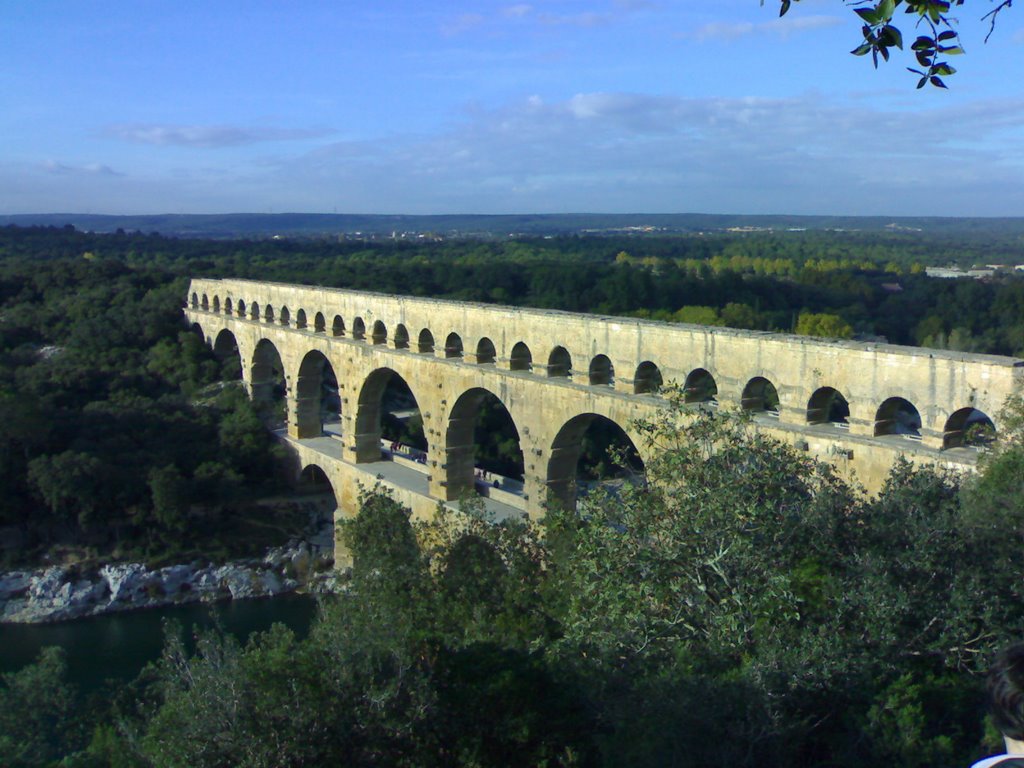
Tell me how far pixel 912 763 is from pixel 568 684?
2.33 m

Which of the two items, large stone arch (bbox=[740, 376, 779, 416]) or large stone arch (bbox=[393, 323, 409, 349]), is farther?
large stone arch (bbox=[393, 323, 409, 349])

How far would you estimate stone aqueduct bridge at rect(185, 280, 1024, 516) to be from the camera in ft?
35.2

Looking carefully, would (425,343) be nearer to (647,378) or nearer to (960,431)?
(647,378)

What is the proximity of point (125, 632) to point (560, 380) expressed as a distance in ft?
30.8

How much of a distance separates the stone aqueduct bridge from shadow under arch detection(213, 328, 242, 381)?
80.4 inches

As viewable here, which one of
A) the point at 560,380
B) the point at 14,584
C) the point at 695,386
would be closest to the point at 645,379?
the point at 695,386

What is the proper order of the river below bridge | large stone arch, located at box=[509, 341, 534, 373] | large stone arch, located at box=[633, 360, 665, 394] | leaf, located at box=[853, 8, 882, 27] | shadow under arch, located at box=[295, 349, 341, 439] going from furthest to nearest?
shadow under arch, located at box=[295, 349, 341, 439], the river below bridge, large stone arch, located at box=[509, 341, 534, 373], large stone arch, located at box=[633, 360, 665, 394], leaf, located at box=[853, 8, 882, 27]

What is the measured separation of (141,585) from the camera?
759 inches

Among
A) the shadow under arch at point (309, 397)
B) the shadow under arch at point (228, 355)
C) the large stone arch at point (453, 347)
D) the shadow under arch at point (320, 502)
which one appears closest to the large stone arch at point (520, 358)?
the large stone arch at point (453, 347)

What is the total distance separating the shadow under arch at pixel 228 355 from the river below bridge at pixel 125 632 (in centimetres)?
1107

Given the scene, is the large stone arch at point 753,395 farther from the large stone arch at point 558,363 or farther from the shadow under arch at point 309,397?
the shadow under arch at point 309,397

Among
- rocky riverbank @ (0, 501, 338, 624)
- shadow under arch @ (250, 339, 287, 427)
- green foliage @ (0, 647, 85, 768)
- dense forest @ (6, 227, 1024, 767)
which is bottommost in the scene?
rocky riverbank @ (0, 501, 338, 624)

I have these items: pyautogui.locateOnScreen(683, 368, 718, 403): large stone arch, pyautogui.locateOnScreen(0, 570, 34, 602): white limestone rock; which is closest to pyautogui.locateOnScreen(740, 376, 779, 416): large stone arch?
pyautogui.locateOnScreen(683, 368, 718, 403): large stone arch

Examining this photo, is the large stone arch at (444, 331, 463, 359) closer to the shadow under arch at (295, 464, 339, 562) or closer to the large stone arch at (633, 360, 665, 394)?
the large stone arch at (633, 360, 665, 394)
